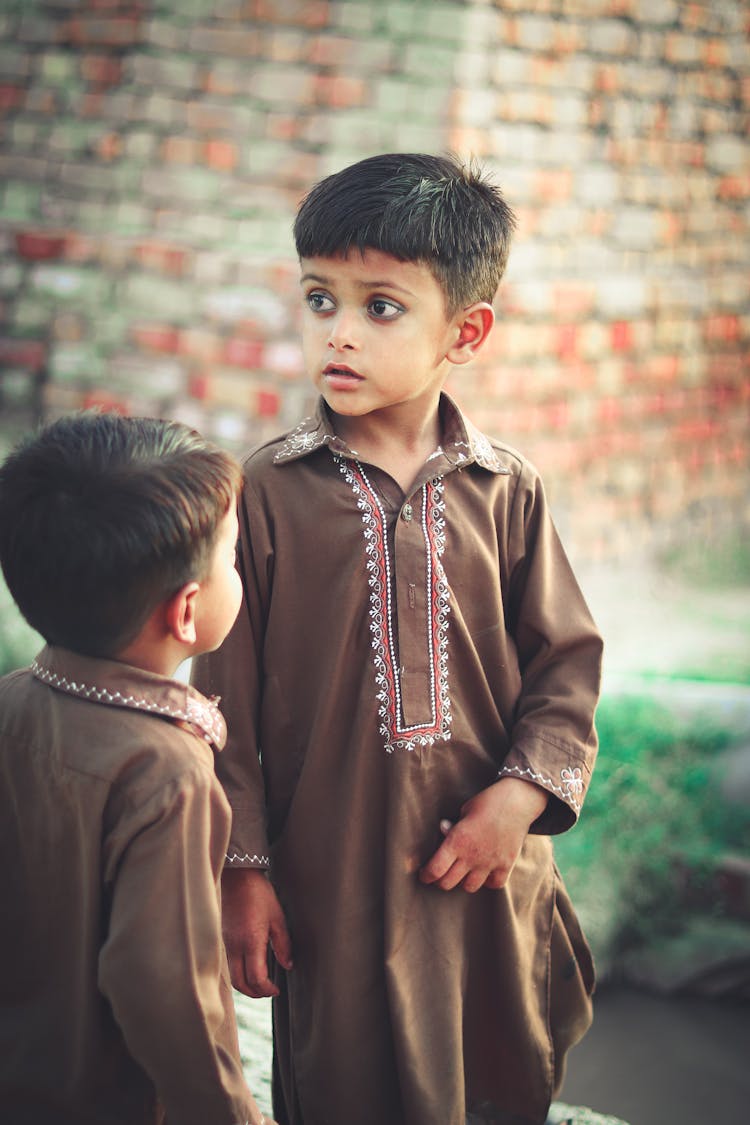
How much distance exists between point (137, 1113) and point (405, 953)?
1.47 ft

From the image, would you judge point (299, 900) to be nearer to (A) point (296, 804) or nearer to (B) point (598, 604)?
(A) point (296, 804)

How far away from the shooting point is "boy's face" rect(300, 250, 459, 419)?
1.55 m

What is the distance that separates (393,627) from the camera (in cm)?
161

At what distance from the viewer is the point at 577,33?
3.98 m

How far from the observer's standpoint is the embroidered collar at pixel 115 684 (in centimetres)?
129

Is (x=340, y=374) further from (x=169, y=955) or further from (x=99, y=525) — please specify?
(x=169, y=955)

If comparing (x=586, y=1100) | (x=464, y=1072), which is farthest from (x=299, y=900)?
(x=586, y=1100)

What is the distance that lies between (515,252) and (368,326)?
8.42 feet

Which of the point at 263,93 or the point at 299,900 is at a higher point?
the point at 263,93

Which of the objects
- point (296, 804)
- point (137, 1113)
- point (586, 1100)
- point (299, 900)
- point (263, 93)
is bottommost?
point (586, 1100)

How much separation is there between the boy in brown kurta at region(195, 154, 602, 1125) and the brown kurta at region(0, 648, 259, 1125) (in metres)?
0.32

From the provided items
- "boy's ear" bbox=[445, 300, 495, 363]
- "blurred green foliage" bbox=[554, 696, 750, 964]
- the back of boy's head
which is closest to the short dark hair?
the back of boy's head

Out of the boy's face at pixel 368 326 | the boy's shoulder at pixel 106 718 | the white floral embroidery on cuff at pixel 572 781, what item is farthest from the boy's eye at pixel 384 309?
the white floral embroidery on cuff at pixel 572 781

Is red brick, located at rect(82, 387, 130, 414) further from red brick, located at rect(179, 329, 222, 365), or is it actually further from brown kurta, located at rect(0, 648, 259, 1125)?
brown kurta, located at rect(0, 648, 259, 1125)
